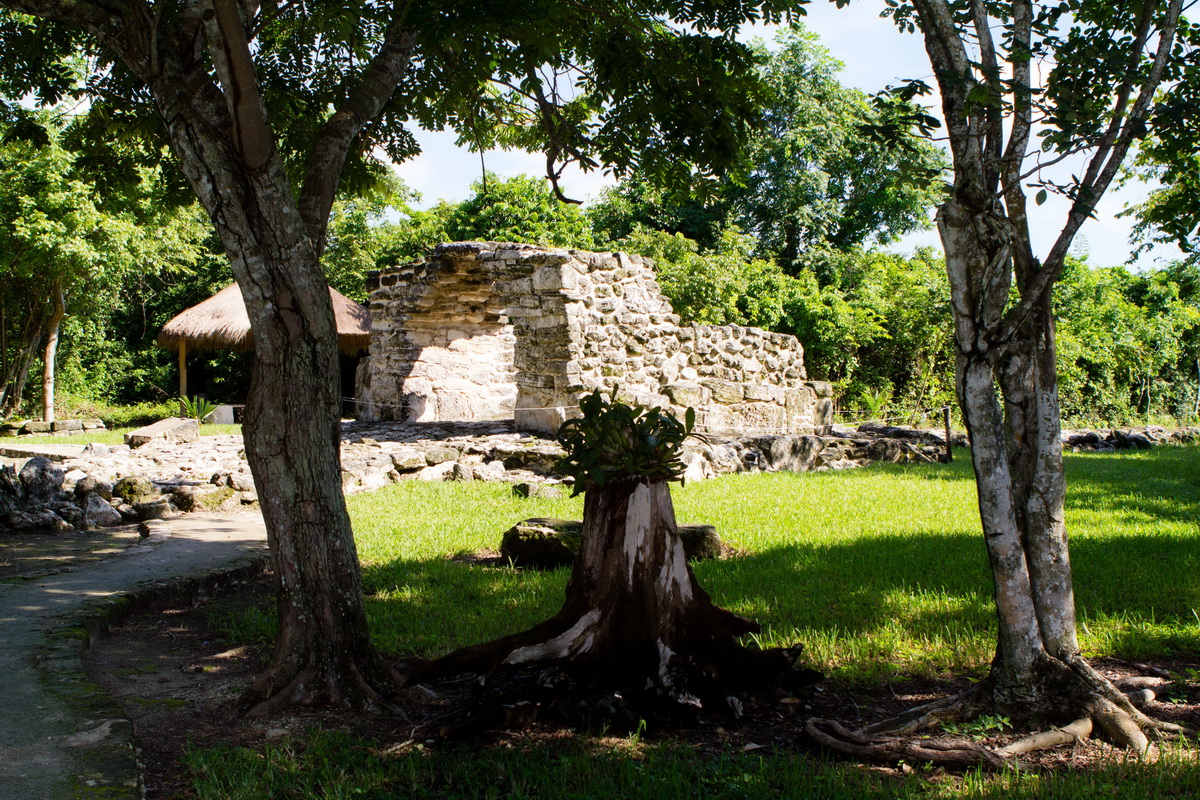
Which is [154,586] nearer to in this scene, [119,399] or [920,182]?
[920,182]

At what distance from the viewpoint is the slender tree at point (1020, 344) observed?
2.98 meters

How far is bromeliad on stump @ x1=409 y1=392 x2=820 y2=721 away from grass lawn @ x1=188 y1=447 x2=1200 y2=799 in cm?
31

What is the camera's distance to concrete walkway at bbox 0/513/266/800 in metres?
2.65

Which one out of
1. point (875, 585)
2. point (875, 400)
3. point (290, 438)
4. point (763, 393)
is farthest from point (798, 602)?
point (875, 400)

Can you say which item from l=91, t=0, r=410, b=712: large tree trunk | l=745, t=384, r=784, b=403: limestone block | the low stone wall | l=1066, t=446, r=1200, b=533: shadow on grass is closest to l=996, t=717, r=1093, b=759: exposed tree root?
l=91, t=0, r=410, b=712: large tree trunk

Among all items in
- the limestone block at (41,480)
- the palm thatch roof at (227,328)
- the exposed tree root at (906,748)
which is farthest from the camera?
the palm thatch roof at (227,328)

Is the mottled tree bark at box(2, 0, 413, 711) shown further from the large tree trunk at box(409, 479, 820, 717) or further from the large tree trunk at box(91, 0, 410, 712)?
the large tree trunk at box(409, 479, 820, 717)

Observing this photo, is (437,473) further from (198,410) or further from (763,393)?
(198,410)

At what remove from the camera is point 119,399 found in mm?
24375

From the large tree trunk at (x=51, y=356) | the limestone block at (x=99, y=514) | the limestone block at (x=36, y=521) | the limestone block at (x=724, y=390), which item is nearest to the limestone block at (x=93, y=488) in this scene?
the limestone block at (x=99, y=514)

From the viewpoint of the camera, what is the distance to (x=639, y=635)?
345 centimetres

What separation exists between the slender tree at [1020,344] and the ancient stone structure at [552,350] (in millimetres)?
6479

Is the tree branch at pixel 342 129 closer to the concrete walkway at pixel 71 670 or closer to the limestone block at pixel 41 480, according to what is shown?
the concrete walkway at pixel 71 670

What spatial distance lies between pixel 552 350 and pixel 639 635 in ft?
26.9
